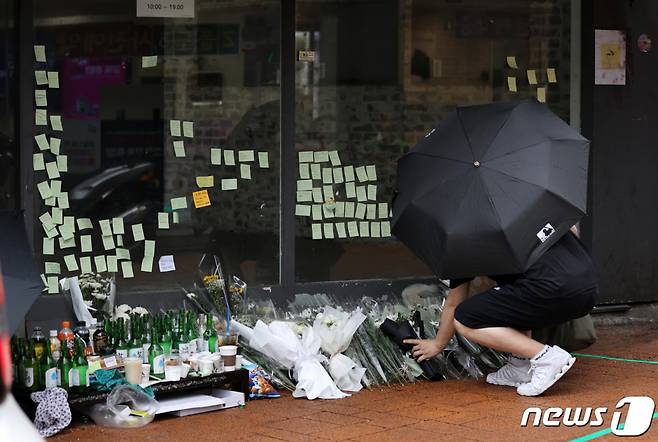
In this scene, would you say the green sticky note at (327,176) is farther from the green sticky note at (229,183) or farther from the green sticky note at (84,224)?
the green sticky note at (84,224)

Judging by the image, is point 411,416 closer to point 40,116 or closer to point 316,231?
point 316,231

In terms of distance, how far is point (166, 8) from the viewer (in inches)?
338

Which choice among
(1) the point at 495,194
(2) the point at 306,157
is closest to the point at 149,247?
(2) the point at 306,157

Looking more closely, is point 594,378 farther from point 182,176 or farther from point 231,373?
point 182,176

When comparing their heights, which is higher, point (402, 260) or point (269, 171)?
point (269, 171)

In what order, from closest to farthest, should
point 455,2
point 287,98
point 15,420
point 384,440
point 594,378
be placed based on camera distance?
point 15,420
point 384,440
point 594,378
point 287,98
point 455,2

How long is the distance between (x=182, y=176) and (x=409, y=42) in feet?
6.99

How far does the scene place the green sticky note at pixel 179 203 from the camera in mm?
8750

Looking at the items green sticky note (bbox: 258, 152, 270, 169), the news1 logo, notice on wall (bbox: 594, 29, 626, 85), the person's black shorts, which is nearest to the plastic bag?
the person's black shorts

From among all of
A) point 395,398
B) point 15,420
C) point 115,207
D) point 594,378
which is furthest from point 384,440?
point 15,420

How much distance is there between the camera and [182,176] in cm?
878

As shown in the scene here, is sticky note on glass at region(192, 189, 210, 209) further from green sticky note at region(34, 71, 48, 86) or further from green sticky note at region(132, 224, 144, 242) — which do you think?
green sticky note at region(34, 71, 48, 86)

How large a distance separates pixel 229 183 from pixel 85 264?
1.24m

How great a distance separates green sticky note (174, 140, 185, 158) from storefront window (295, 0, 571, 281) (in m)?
0.94
